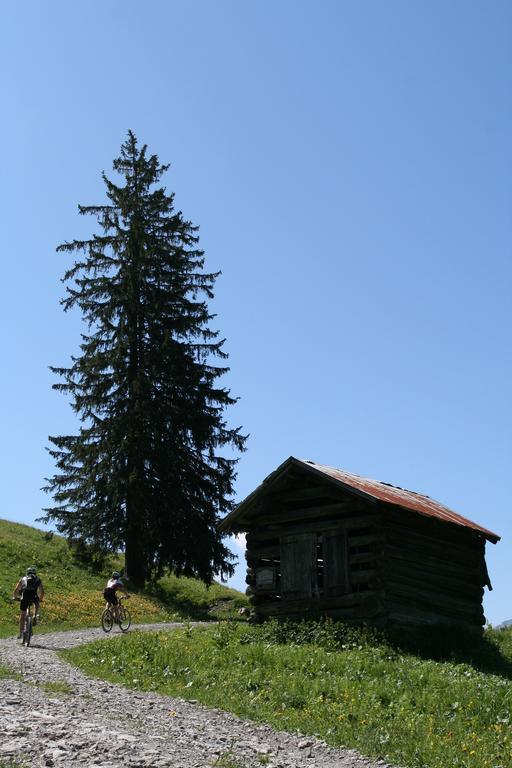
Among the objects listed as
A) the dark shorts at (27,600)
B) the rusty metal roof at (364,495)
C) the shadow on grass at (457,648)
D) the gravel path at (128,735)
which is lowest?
the gravel path at (128,735)

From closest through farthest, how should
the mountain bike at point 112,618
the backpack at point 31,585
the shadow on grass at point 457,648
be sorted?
the shadow on grass at point 457,648 < the backpack at point 31,585 < the mountain bike at point 112,618

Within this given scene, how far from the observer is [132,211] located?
39.0m

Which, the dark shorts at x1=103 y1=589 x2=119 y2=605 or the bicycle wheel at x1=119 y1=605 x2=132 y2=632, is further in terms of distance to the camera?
the dark shorts at x1=103 y1=589 x2=119 y2=605

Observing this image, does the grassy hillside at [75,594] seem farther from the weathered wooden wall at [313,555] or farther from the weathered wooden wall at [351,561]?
the weathered wooden wall at [351,561]

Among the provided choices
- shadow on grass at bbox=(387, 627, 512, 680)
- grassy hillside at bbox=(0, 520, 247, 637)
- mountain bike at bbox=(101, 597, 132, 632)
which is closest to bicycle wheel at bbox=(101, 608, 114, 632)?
mountain bike at bbox=(101, 597, 132, 632)

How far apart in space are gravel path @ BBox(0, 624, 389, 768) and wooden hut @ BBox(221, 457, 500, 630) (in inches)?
350

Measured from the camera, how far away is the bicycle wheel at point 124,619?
81.7ft

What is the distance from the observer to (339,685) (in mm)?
14875

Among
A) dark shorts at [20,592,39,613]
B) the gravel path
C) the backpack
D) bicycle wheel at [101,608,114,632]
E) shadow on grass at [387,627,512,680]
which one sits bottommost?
the gravel path

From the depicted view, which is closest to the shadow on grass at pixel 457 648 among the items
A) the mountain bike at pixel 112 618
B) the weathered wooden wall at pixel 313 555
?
the weathered wooden wall at pixel 313 555

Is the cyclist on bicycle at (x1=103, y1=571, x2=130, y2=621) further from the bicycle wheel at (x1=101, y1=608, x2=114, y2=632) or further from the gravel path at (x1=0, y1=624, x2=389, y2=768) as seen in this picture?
the gravel path at (x1=0, y1=624, x2=389, y2=768)

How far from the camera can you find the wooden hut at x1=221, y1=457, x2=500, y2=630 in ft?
72.7

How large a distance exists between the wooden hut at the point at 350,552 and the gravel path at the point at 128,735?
889cm

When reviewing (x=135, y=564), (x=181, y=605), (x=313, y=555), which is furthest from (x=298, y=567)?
(x=135, y=564)
